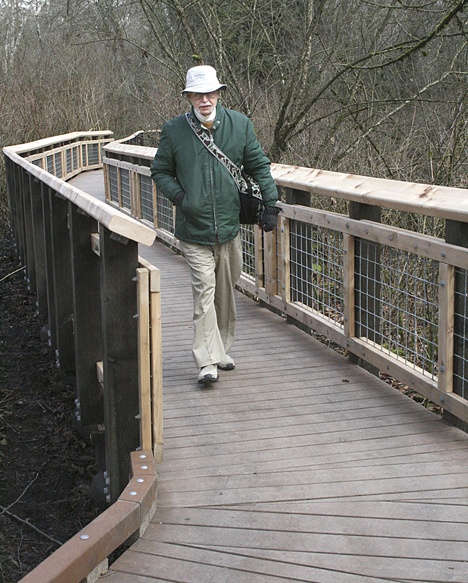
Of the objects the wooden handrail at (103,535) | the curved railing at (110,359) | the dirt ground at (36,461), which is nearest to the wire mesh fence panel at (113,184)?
the dirt ground at (36,461)

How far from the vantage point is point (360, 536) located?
12.4 feet

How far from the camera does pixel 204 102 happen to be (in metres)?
5.55

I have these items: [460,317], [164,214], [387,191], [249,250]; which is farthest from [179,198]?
[164,214]

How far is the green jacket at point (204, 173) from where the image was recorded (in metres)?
5.67

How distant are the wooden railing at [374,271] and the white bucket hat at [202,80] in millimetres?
1061

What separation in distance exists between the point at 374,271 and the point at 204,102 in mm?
1486

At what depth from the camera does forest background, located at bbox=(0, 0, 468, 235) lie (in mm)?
10227

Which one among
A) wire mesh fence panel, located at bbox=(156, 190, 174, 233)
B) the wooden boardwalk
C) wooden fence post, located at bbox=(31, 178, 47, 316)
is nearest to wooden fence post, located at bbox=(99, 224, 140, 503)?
the wooden boardwalk

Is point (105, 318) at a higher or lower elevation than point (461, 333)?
higher

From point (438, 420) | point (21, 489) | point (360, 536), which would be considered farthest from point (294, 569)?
point (21, 489)

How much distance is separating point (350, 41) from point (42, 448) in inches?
299

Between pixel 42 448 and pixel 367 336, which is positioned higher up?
pixel 367 336

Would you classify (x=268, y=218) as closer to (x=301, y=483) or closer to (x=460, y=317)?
(x=460, y=317)

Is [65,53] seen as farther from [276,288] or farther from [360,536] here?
[360,536]
